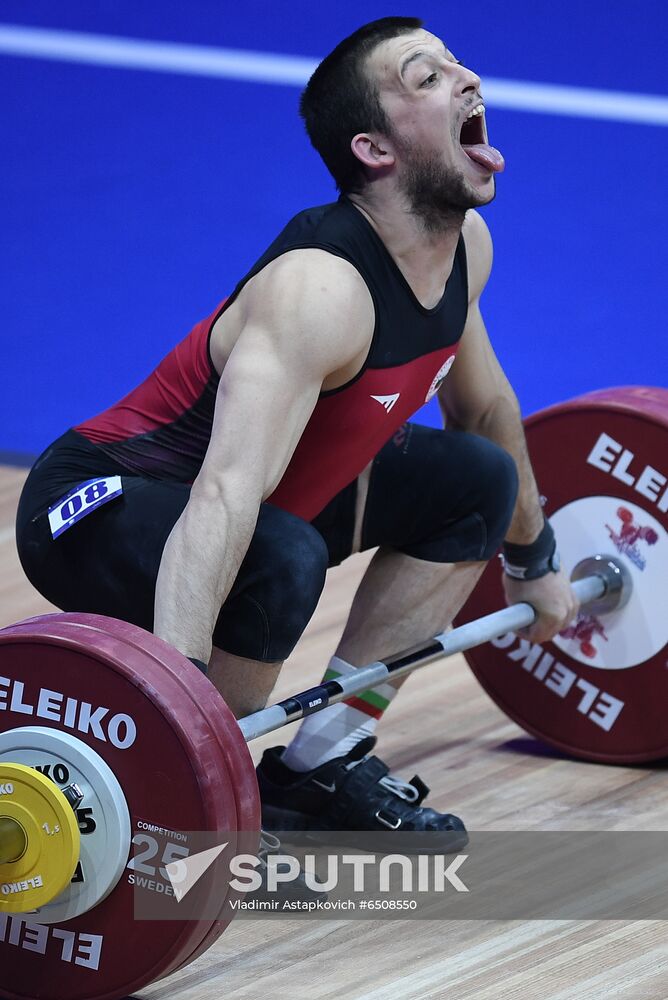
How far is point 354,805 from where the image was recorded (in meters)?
1.93

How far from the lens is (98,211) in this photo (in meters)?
3.81

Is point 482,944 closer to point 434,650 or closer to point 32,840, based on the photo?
point 434,650

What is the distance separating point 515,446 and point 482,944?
67 cm

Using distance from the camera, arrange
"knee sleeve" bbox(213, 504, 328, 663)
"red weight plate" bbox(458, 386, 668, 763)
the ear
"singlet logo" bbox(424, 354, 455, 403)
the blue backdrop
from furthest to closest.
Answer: the blue backdrop → "red weight plate" bbox(458, 386, 668, 763) → "singlet logo" bbox(424, 354, 455, 403) → the ear → "knee sleeve" bbox(213, 504, 328, 663)

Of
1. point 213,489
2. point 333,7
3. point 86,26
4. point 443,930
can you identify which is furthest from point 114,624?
point 86,26

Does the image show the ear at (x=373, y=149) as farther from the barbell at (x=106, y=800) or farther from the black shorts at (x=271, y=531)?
the barbell at (x=106, y=800)

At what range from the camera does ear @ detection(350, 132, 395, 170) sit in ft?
5.73

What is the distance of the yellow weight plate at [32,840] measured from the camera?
4.74 ft

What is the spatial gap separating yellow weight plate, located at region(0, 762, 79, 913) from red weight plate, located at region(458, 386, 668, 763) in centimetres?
92

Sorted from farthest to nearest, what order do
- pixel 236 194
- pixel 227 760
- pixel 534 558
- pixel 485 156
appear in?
1. pixel 236 194
2. pixel 534 558
3. pixel 485 156
4. pixel 227 760

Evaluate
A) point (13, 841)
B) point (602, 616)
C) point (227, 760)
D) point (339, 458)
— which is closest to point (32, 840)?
point (13, 841)

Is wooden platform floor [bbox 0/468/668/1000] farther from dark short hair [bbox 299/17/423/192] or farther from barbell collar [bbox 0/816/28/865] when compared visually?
dark short hair [bbox 299/17/423/192]

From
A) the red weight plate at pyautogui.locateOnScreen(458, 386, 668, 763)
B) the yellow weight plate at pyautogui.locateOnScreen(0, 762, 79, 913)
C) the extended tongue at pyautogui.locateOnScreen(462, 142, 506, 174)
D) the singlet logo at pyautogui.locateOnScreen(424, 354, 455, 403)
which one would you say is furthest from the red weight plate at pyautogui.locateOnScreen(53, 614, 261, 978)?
the red weight plate at pyautogui.locateOnScreen(458, 386, 668, 763)

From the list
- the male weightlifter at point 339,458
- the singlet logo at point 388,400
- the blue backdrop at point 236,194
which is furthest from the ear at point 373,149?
the blue backdrop at point 236,194
